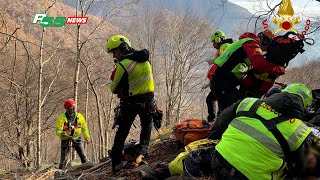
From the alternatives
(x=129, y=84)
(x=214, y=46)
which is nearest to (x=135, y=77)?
(x=129, y=84)

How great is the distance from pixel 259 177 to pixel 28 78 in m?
23.2

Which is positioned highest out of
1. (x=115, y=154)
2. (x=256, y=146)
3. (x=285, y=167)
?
(x=256, y=146)

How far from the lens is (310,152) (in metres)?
0.86

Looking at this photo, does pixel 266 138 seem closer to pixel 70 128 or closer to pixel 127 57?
pixel 127 57

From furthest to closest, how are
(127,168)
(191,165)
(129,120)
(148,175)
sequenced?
(127,168), (129,120), (148,175), (191,165)

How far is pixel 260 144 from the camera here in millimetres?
3062

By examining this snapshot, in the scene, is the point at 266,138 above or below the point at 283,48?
below

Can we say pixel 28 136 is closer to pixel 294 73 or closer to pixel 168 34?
pixel 168 34

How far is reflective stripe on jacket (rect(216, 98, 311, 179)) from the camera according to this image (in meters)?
3.06

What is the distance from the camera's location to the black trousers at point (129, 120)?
6.02 meters

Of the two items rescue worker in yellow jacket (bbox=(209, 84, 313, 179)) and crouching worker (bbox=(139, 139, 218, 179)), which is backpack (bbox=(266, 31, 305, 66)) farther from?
rescue worker in yellow jacket (bbox=(209, 84, 313, 179))

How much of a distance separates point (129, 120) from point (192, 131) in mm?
1153

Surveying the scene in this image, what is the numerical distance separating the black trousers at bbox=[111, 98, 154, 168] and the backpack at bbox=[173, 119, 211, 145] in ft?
1.98

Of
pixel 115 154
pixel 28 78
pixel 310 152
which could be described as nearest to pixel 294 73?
pixel 28 78
